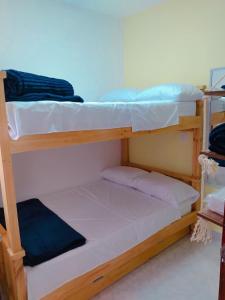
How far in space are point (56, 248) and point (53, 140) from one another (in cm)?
70

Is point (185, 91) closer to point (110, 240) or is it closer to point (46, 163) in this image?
point (110, 240)

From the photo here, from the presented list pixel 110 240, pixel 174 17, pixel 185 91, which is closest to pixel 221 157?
pixel 110 240

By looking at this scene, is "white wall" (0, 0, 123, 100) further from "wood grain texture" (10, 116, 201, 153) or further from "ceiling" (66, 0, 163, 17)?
"wood grain texture" (10, 116, 201, 153)

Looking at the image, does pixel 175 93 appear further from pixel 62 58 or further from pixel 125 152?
→ pixel 125 152

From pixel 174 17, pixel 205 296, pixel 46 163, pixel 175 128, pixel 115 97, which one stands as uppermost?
pixel 174 17

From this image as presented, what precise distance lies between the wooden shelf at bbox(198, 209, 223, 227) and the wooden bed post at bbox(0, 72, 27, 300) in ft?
3.19

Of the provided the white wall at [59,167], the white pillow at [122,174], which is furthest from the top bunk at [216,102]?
the white wall at [59,167]

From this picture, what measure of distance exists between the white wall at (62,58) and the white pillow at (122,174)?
0.17m

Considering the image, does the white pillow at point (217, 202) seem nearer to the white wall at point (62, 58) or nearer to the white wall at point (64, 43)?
the white wall at point (62, 58)

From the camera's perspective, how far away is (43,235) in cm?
→ 169

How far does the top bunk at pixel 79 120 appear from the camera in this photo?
4.07ft

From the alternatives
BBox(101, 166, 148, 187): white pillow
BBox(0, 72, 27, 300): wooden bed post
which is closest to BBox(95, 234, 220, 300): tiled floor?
BBox(0, 72, 27, 300): wooden bed post

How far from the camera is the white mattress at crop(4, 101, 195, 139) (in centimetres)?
124

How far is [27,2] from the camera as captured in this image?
219 cm
